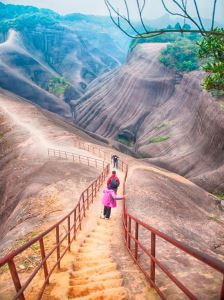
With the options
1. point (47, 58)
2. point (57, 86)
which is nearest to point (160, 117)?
point (57, 86)

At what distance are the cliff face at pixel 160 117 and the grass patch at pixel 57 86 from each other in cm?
834

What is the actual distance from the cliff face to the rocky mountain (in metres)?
10.2

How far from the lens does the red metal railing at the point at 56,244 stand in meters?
5.23

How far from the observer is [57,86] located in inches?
3912

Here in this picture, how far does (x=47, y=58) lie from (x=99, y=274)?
408ft

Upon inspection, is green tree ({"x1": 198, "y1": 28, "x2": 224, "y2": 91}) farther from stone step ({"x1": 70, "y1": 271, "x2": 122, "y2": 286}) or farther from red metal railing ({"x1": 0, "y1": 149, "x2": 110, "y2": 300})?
stone step ({"x1": 70, "y1": 271, "x2": 122, "y2": 286})

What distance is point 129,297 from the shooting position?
21.8 feet

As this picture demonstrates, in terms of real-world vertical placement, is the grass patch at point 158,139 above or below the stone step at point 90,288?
below

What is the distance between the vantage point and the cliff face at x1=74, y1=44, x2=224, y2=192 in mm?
43500

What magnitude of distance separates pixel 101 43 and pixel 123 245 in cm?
17130

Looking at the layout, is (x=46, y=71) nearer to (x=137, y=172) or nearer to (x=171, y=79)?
(x=171, y=79)

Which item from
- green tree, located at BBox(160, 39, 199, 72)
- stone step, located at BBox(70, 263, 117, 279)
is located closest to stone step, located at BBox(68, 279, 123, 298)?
stone step, located at BBox(70, 263, 117, 279)

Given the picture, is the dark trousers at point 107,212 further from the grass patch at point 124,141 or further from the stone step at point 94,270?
the grass patch at point 124,141

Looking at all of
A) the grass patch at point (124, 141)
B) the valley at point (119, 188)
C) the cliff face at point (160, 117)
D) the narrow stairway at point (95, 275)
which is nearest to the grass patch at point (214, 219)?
the valley at point (119, 188)
